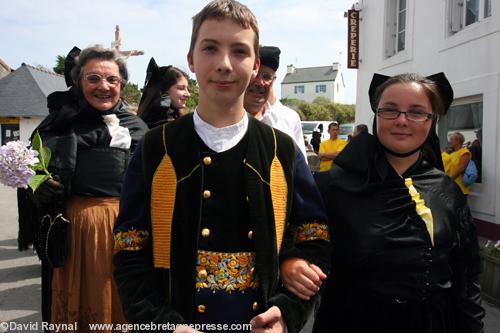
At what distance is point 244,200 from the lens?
5.15 ft

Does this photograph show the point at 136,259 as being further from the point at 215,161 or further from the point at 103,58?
the point at 103,58

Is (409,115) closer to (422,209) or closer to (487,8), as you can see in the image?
(422,209)

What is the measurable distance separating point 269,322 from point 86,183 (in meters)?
1.72

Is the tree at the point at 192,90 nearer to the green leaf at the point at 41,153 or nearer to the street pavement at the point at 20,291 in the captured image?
the green leaf at the point at 41,153

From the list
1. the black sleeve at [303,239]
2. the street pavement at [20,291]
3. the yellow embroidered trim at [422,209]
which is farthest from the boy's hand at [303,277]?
the street pavement at [20,291]

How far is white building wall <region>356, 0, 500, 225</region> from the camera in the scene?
6199 millimetres

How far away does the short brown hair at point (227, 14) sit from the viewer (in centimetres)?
151

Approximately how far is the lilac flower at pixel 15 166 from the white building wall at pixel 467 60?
6.21m

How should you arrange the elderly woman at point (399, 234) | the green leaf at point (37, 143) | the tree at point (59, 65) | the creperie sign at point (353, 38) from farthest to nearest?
1. the tree at point (59, 65)
2. the creperie sign at point (353, 38)
3. the green leaf at point (37, 143)
4. the elderly woman at point (399, 234)

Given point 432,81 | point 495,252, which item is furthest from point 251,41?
point 495,252

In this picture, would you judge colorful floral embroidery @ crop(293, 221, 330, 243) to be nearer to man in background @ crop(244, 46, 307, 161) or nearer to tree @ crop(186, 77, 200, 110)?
man in background @ crop(244, 46, 307, 161)

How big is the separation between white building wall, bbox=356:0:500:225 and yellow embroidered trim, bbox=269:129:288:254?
5677mm

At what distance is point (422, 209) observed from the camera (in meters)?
1.98

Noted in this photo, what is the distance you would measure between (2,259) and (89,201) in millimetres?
4376
